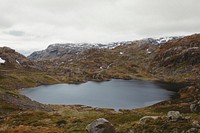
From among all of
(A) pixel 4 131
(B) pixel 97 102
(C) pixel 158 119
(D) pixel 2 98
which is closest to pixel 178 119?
(C) pixel 158 119

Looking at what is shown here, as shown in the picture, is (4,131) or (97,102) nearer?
(4,131)

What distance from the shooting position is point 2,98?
81.8 metres

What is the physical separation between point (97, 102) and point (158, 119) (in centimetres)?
9270

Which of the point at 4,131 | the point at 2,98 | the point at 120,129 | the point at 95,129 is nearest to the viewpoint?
the point at 95,129

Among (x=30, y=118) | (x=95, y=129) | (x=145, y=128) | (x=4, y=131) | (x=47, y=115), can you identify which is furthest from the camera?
(x=47, y=115)

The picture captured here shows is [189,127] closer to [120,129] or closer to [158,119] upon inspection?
[158,119]

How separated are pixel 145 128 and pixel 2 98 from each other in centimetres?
5568

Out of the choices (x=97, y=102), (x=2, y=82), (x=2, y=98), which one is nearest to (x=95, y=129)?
(x=2, y=98)

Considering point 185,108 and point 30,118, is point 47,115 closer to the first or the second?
point 30,118

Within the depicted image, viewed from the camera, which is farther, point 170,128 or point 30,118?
point 30,118

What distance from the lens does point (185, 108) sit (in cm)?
7012

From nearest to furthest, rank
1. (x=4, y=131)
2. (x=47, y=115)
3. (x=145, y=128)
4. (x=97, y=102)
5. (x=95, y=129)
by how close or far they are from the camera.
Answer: (x=95, y=129)
(x=145, y=128)
(x=4, y=131)
(x=47, y=115)
(x=97, y=102)

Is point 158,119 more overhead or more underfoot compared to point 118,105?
more overhead

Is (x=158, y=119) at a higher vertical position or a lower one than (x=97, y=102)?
higher
